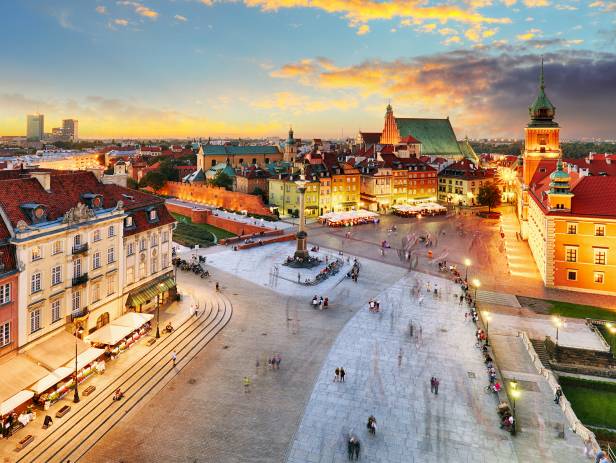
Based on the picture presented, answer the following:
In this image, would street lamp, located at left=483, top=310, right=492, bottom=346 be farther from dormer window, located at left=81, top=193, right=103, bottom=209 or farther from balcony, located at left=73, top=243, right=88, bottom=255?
dormer window, located at left=81, top=193, right=103, bottom=209

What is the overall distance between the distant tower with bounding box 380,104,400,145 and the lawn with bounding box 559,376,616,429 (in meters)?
110

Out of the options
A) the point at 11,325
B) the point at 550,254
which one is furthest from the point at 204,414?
the point at 550,254

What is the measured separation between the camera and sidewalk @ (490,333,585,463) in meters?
21.6

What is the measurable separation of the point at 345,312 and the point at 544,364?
1511 centimetres

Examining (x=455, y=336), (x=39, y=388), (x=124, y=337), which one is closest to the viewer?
(x=39, y=388)

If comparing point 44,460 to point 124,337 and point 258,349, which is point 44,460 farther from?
point 258,349

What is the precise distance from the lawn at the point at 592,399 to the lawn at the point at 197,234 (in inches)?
1836

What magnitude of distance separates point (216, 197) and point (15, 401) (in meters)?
76.0

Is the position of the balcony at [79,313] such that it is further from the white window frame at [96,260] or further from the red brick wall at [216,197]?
the red brick wall at [216,197]

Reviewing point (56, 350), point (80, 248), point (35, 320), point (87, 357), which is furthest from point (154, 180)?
point (87, 357)

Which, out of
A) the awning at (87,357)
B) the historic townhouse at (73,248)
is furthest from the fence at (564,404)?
the historic townhouse at (73,248)

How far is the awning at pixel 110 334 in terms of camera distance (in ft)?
97.9

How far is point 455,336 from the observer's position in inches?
1361

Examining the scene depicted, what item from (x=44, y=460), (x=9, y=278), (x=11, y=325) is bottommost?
(x=44, y=460)
